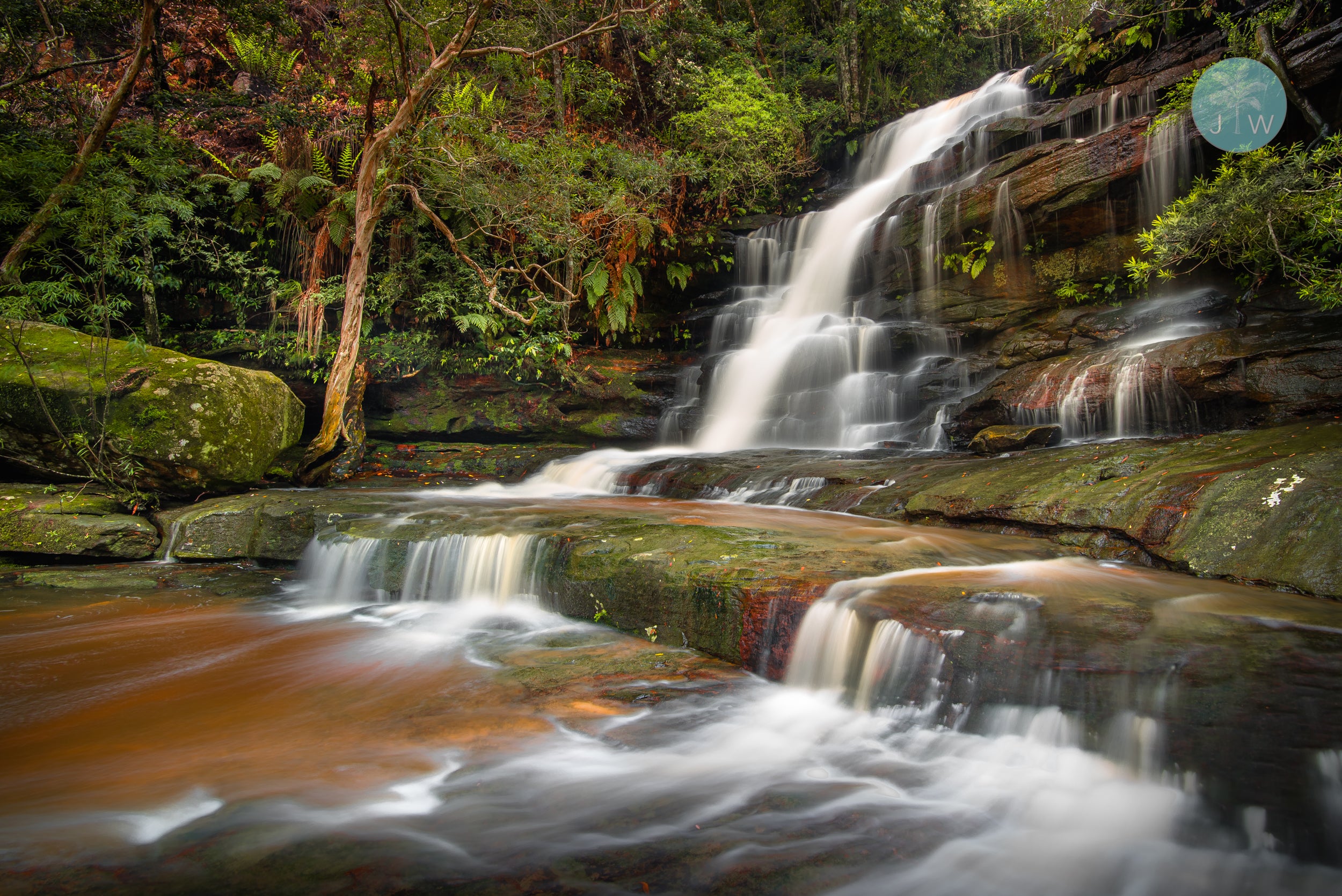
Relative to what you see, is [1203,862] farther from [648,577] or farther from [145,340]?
[145,340]

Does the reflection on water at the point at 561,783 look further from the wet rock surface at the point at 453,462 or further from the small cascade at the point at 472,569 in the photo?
the wet rock surface at the point at 453,462

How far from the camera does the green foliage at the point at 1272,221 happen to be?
5.92 meters

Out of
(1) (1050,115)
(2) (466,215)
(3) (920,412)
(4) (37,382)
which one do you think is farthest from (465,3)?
(1) (1050,115)

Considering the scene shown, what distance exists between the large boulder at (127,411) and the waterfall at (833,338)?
657cm

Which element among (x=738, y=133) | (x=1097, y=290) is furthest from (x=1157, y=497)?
(x=738, y=133)

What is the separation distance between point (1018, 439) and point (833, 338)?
4.33 metres

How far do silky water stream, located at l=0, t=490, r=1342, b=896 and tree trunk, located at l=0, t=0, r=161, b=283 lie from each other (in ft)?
19.9

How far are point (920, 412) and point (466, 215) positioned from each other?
27.3 ft

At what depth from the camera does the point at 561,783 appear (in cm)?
277

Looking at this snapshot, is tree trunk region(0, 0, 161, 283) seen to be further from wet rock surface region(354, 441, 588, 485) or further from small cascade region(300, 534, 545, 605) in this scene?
small cascade region(300, 534, 545, 605)

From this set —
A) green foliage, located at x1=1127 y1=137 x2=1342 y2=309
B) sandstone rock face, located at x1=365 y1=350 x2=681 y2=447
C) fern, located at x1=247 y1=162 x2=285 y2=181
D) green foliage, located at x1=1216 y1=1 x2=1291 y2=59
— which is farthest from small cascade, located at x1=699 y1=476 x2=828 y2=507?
fern, located at x1=247 y1=162 x2=285 y2=181

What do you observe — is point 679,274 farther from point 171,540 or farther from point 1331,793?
point 1331,793

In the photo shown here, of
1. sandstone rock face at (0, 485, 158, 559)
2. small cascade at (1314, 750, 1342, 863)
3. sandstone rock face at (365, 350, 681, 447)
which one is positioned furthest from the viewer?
sandstone rock face at (365, 350, 681, 447)

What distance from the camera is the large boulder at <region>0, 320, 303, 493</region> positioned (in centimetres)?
628
